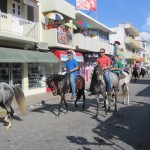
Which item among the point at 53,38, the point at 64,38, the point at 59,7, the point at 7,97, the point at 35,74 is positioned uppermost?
the point at 59,7

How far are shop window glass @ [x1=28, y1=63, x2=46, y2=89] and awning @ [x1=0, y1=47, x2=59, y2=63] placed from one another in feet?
4.76

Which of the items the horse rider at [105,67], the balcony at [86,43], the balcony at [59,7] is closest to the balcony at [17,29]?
the balcony at [59,7]

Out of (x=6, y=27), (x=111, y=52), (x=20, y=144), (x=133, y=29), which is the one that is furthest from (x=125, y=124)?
(x=133, y=29)

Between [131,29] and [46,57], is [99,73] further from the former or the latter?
[131,29]

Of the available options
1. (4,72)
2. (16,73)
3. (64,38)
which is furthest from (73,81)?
(64,38)

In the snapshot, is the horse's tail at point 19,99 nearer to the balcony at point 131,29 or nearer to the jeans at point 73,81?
the jeans at point 73,81

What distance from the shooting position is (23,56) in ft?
57.3

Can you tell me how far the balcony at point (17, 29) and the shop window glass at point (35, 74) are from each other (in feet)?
8.19

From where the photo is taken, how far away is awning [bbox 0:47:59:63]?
15.8 meters

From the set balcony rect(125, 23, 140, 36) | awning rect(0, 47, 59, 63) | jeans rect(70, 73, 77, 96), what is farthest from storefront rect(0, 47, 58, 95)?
balcony rect(125, 23, 140, 36)

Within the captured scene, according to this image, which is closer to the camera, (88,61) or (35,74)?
(35,74)

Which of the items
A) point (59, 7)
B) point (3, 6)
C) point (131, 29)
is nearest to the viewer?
point (3, 6)

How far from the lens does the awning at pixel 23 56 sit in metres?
15.8

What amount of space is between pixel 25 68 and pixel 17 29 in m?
2.83
